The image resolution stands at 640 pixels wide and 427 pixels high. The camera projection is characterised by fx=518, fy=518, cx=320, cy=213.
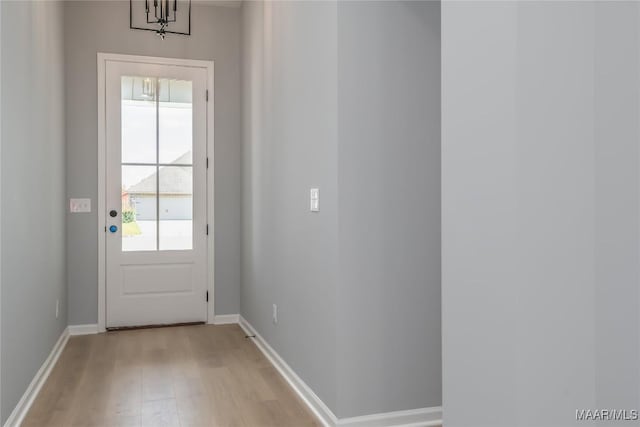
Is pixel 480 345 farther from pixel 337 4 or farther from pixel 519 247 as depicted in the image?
pixel 337 4

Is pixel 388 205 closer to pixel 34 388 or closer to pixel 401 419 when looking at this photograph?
pixel 401 419

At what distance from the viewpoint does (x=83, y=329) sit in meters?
4.56

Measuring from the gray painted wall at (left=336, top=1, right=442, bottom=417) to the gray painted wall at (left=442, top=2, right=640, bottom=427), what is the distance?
3.17 feet

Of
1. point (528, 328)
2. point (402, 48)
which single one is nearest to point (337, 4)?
point (402, 48)

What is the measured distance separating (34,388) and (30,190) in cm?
115

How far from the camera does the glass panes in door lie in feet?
15.4

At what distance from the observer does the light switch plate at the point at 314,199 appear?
8.89 ft

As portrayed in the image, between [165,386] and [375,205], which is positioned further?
[165,386]

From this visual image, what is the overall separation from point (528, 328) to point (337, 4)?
1.75 m

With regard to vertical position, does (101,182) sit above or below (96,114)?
below

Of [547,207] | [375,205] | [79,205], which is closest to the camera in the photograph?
[547,207]

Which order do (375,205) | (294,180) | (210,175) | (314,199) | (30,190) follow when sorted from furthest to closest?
(210,175)
(294,180)
(30,190)
(314,199)
(375,205)

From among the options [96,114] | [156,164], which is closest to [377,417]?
[156,164]

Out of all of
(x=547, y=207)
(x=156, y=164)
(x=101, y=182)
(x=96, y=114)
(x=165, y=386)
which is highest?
(x=96, y=114)
